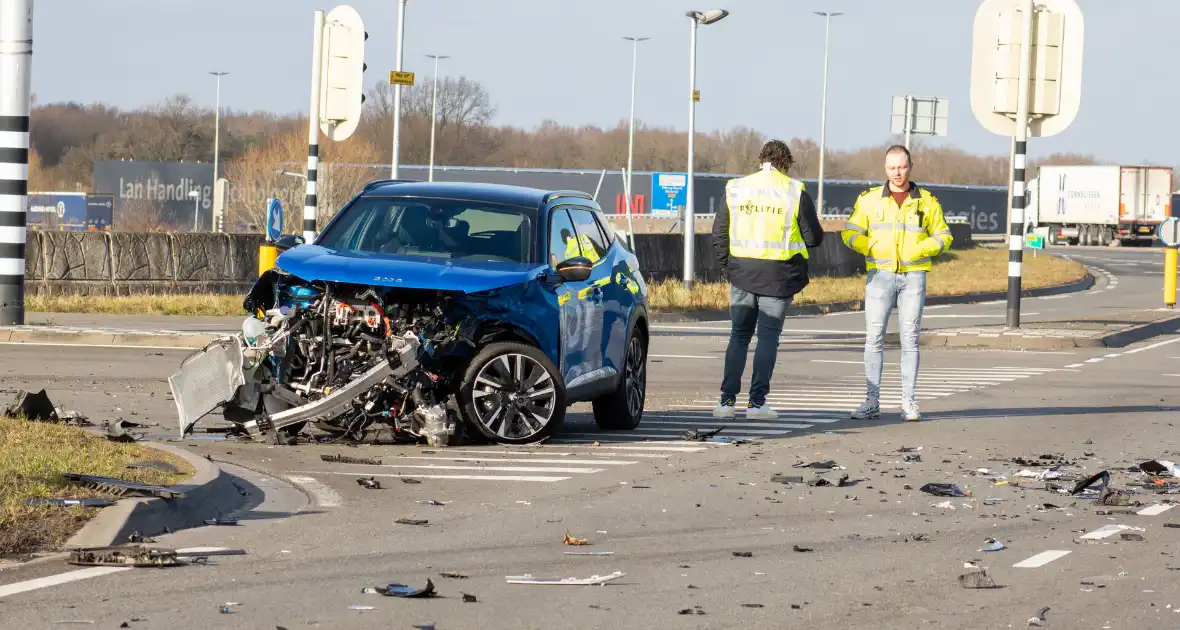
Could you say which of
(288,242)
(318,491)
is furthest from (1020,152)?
(318,491)

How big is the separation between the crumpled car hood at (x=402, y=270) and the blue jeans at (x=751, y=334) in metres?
2.55

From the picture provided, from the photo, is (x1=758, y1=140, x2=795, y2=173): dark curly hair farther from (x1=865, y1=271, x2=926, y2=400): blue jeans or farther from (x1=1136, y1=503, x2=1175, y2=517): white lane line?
(x1=1136, y1=503, x2=1175, y2=517): white lane line

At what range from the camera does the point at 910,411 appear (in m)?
13.6

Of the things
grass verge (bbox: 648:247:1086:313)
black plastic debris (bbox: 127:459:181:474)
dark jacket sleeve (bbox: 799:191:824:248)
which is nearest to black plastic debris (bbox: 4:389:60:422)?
black plastic debris (bbox: 127:459:181:474)

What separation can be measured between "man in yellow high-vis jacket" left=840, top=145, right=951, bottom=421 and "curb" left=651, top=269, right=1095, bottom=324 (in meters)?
14.8

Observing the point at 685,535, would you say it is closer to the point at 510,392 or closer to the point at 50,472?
the point at 50,472

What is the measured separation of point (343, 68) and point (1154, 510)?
1464 centimetres

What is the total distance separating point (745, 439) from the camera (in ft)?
40.1

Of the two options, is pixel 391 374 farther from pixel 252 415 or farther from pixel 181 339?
pixel 181 339

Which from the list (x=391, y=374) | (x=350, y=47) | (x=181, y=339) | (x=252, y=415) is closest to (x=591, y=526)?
(x=391, y=374)

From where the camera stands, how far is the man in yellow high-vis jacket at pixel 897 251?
1354 cm

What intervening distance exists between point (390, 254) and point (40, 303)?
54.8 feet

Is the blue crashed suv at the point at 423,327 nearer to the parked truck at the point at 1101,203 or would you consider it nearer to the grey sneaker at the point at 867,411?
the grey sneaker at the point at 867,411

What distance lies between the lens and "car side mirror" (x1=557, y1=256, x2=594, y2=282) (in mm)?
11430
